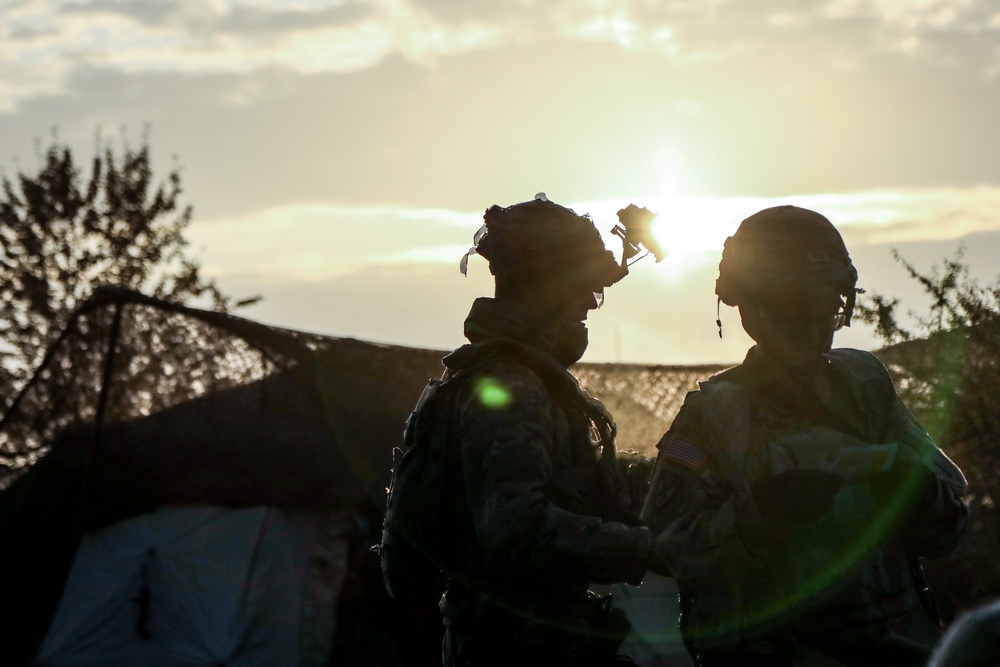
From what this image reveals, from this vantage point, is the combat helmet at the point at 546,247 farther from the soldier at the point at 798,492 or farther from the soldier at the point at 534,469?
the soldier at the point at 798,492

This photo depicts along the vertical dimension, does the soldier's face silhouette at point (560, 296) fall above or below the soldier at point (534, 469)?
above

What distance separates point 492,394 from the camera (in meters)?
3.97

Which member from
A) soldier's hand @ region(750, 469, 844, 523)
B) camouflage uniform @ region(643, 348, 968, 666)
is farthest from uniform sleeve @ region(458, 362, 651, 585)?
soldier's hand @ region(750, 469, 844, 523)

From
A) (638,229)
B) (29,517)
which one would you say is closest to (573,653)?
(638,229)

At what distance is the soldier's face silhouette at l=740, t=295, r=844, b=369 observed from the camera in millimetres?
3791

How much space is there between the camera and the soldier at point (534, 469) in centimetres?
374

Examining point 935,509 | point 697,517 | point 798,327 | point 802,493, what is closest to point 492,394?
point 697,517

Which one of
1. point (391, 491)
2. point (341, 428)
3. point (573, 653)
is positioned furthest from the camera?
point (341, 428)

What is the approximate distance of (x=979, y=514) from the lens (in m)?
12.1

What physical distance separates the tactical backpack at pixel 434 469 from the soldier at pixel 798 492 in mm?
475

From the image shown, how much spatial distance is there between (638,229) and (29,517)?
1057cm

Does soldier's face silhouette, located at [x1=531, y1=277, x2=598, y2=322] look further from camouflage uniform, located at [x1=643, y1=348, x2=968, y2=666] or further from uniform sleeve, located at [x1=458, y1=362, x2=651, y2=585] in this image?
camouflage uniform, located at [x1=643, y1=348, x2=968, y2=666]

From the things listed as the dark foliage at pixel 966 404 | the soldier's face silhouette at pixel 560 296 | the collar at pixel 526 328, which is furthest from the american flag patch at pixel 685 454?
the dark foliage at pixel 966 404

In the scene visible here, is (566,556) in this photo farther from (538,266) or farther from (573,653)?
(538,266)
